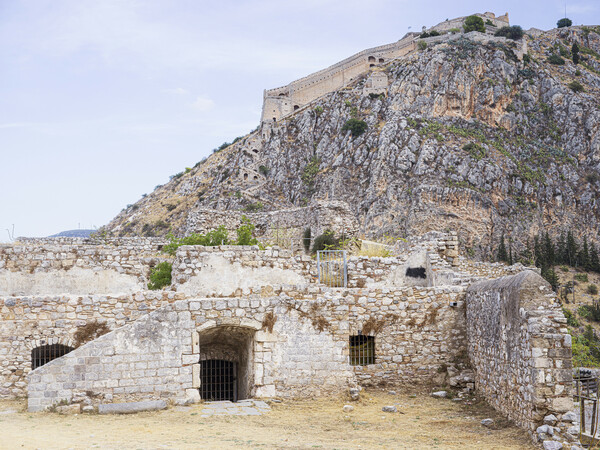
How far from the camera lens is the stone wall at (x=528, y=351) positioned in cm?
991

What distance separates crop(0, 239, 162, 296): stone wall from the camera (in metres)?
18.6

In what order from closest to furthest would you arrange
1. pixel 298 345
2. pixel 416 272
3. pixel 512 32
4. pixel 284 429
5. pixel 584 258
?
pixel 284 429 < pixel 298 345 < pixel 416 272 < pixel 584 258 < pixel 512 32

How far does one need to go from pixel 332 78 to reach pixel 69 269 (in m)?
111

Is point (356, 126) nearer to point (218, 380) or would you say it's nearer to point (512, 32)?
point (512, 32)

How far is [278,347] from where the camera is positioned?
44.9ft

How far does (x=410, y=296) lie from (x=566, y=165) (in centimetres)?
9069

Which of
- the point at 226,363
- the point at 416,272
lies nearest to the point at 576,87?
the point at 416,272

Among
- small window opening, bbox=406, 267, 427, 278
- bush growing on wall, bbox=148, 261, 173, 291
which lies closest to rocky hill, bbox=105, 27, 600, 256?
small window opening, bbox=406, 267, 427, 278

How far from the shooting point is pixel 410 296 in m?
15.0

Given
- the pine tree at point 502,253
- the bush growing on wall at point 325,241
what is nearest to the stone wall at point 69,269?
the bush growing on wall at point 325,241

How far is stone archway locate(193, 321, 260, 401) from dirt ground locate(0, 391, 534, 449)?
188cm

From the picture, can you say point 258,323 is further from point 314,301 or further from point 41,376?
point 41,376

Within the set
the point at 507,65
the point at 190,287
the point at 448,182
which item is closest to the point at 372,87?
the point at 507,65

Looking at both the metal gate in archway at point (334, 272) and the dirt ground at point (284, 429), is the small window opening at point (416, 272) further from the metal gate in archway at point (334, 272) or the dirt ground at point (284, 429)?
the dirt ground at point (284, 429)
